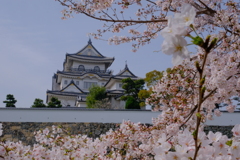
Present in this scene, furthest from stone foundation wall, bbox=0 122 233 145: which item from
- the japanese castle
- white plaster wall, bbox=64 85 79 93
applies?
white plaster wall, bbox=64 85 79 93

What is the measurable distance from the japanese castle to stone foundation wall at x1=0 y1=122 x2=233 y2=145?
11.5 m

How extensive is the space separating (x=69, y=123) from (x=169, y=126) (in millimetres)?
6500

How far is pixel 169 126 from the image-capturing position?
270 centimetres

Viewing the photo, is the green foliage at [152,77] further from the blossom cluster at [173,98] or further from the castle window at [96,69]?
the castle window at [96,69]

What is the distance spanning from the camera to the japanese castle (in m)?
21.3

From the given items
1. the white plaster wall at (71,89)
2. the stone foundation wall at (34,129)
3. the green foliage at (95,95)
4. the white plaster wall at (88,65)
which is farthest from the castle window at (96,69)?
the stone foundation wall at (34,129)

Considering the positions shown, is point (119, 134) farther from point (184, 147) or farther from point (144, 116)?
point (144, 116)

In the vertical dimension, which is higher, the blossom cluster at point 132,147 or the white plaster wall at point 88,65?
the white plaster wall at point 88,65

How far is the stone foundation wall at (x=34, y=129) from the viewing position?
27.1 ft

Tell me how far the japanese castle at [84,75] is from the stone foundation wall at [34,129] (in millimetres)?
11515

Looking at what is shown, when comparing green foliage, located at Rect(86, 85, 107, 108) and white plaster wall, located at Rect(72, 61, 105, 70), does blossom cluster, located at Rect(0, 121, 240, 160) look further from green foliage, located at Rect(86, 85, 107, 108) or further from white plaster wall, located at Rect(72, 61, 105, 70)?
white plaster wall, located at Rect(72, 61, 105, 70)

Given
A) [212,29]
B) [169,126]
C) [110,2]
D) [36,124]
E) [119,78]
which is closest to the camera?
[169,126]

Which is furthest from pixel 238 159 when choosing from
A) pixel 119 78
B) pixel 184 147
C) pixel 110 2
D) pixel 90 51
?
pixel 90 51

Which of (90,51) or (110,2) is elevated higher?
(90,51)
